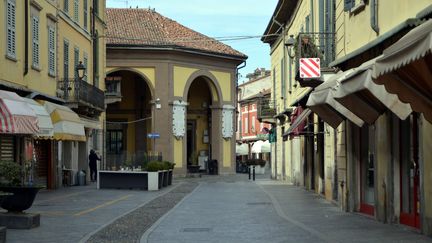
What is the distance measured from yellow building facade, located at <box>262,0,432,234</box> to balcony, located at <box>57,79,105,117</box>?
905 centimetres

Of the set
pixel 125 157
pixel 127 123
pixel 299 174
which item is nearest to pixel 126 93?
pixel 127 123

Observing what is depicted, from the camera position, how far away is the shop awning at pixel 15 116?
56.2 ft

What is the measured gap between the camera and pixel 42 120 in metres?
20.6

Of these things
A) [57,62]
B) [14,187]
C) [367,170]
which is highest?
[57,62]

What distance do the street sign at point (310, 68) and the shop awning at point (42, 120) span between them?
7.90 metres

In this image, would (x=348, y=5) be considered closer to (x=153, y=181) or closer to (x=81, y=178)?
(x=153, y=181)

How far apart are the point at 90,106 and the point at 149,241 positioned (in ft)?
60.1

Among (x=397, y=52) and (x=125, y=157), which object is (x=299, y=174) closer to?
(x=125, y=157)

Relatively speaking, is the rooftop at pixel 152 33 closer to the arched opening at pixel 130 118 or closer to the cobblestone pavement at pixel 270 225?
the arched opening at pixel 130 118

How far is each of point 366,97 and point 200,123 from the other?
129ft

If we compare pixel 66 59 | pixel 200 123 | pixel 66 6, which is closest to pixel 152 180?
pixel 66 59

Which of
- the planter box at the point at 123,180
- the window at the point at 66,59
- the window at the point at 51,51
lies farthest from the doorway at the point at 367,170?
the window at the point at 66,59

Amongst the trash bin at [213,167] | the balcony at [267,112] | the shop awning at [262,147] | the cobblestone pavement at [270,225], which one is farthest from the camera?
the shop awning at [262,147]

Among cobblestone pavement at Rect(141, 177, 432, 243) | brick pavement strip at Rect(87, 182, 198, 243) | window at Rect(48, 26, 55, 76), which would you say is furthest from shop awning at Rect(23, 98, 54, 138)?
cobblestone pavement at Rect(141, 177, 432, 243)
